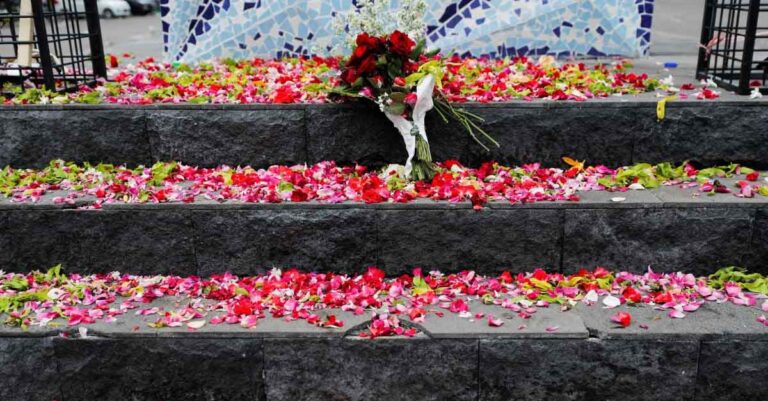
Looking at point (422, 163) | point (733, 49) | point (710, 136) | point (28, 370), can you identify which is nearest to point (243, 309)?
point (28, 370)

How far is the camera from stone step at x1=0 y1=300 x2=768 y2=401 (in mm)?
3100

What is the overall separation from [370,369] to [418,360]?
0.74 ft

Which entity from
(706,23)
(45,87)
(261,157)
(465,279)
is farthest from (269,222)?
(706,23)

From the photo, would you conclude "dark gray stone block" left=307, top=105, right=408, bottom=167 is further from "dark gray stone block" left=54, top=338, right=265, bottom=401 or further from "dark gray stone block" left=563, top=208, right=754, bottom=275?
"dark gray stone block" left=54, top=338, right=265, bottom=401

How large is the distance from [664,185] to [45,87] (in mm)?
4010

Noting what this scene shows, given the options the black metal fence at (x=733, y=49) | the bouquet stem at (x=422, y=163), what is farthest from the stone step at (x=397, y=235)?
the black metal fence at (x=733, y=49)

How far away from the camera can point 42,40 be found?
4.60 meters

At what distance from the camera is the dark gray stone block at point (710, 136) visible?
4238 millimetres

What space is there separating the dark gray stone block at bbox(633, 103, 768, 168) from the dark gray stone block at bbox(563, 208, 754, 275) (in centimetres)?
79

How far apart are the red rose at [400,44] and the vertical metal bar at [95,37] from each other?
8.91ft

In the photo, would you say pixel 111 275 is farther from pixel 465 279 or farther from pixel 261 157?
pixel 465 279

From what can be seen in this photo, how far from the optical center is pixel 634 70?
6.02m

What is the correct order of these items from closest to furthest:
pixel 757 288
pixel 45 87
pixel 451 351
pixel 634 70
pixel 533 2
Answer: pixel 451 351
pixel 757 288
pixel 45 87
pixel 634 70
pixel 533 2

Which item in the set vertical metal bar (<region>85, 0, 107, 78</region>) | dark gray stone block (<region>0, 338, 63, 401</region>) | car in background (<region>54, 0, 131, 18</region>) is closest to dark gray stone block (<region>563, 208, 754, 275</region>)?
dark gray stone block (<region>0, 338, 63, 401</region>)
